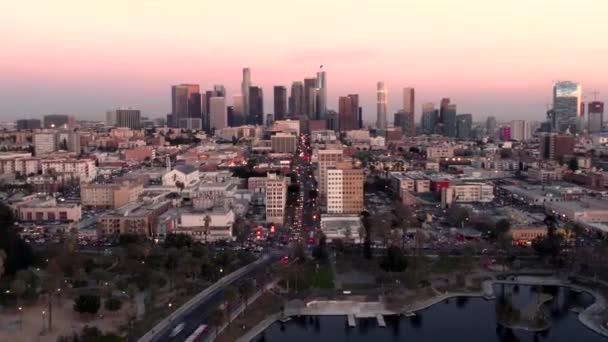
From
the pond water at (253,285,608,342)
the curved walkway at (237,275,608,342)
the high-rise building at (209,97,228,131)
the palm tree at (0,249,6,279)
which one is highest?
the high-rise building at (209,97,228,131)

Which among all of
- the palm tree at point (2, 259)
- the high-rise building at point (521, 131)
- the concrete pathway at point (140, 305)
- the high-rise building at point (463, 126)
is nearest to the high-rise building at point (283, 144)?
the high-rise building at point (521, 131)

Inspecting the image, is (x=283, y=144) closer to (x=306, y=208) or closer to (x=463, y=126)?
(x=306, y=208)

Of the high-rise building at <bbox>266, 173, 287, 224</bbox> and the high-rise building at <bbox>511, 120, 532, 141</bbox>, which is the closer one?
the high-rise building at <bbox>266, 173, 287, 224</bbox>

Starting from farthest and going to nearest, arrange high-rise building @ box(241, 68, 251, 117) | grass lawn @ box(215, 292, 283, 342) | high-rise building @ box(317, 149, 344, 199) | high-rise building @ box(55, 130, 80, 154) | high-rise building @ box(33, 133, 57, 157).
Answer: high-rise building @ box(241, 68, 251, 117), high-rise building @ box(55, 130, 80, 154), high-rise building @ box(33, 133, 57, 157), high-rise building @ box(317, 149, 344, 199), grass lawn @ box(215, 292, 283, 342)

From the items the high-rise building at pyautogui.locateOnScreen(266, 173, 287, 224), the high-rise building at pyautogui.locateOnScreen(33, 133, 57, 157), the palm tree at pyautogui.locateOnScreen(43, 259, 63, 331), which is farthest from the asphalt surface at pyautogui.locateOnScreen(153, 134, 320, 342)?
the high-rise building at pyautogui.locateOnScreen(33, 133, 57, 157)

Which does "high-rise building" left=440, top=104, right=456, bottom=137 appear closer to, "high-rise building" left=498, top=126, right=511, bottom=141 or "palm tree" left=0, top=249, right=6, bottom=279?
"high-rise building" left=498, top=126, right=511, bottom=141

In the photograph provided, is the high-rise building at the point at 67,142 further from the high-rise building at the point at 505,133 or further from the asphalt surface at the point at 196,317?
the high-rise building at the point at 505,133

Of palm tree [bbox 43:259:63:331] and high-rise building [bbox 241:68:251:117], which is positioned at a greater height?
high-rise building [bbox 241:68:251:117]
